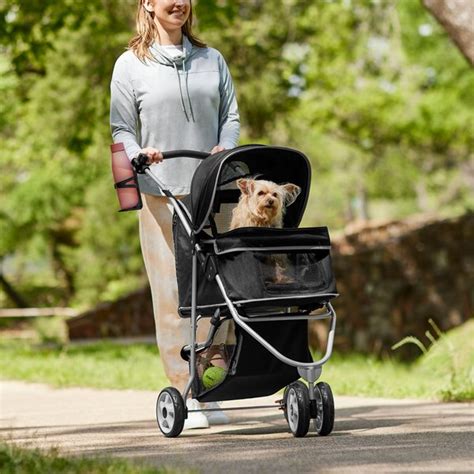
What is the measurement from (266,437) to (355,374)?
4229 millimetres

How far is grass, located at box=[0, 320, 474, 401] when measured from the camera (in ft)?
28.2

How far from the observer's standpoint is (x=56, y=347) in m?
17.3

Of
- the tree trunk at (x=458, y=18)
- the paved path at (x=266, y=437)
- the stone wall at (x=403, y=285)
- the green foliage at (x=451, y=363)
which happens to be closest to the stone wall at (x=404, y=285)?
the stone wall at (x=403, y=285)

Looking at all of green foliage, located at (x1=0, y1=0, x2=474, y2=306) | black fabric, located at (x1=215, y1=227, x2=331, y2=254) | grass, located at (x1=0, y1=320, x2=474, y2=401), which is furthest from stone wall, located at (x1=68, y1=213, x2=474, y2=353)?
black fabric, located at (x1=215, y1=227, x2=331, y2=254)

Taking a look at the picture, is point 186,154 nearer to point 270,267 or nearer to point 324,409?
point 270,267

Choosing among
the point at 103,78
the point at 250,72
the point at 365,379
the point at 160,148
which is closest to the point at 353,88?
the point at 250,72

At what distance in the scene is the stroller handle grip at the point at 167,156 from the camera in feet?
19.9

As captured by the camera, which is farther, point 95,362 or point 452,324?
point 452,324

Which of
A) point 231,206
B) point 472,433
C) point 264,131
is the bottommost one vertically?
point 472,433

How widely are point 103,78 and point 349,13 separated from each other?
265 inches

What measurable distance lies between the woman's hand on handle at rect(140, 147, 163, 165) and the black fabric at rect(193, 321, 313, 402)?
965mm

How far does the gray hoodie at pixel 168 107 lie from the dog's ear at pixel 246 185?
29.4 inches

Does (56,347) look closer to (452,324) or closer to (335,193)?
→ (452,324)

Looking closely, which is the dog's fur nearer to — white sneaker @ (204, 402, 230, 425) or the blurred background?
white sneaker @ (204, 402, 230, 425)
